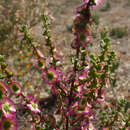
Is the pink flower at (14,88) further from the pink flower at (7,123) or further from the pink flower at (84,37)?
the pink flower at (84,37)

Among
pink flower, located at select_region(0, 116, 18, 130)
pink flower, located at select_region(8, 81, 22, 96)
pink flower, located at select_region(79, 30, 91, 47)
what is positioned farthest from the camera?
pink flower, located at select_region(8, 81, 22, 96)

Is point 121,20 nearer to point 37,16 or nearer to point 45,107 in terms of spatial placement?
point 37,16

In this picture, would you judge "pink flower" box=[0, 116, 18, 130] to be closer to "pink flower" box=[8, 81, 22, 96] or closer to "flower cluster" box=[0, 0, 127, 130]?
"flower cluster" box=[0, 0, 127, 130]

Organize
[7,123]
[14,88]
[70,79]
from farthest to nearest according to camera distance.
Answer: [70,79] < [14,88] < [7,123]

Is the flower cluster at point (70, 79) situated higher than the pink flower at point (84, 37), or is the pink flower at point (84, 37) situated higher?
the pink flower at point (84, 37)

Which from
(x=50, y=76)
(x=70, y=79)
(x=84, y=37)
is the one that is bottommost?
(x=70, y=79)

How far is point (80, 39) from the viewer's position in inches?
48.2

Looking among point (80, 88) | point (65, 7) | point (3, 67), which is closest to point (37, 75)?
point (80, 88)

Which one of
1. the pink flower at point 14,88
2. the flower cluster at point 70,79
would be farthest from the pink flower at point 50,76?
the pink flower at point 14,88

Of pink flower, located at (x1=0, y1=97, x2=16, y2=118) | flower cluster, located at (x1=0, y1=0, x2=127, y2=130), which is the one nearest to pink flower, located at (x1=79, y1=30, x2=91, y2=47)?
flower cluster, located at (x1=0, y1=0, x2=127, y2=130)

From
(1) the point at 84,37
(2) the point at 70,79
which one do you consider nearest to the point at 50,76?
(2) the point at 70,79

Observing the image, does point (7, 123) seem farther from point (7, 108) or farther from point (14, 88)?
point (14, 88)

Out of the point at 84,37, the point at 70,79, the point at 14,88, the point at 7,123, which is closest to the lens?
the point at 7,123

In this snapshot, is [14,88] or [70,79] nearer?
[14,88]
